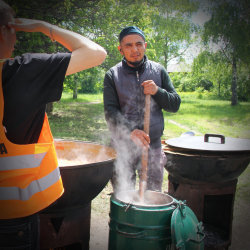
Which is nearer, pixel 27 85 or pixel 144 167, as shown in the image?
pixel 27 85

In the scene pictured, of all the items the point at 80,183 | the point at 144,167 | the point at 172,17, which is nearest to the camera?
the point at 80,183

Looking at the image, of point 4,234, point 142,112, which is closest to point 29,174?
point 4,234

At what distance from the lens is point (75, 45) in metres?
1.39

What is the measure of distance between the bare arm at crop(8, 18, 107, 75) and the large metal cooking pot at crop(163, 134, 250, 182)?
1659 mm

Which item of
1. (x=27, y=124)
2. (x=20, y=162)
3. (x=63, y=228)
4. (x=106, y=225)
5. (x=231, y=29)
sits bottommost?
(x=106, y=225)

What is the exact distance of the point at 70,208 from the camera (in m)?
2.24

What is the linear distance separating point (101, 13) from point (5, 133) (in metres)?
8.50

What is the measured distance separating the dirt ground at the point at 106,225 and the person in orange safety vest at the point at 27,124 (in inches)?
74.5

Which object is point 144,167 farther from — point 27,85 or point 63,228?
point 27,85

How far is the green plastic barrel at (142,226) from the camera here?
1.88m

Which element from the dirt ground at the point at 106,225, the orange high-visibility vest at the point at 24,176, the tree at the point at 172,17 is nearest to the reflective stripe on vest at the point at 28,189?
the orange high-visibility vest at the point at 24,176

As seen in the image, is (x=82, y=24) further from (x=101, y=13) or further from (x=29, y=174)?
(x=29, y=174)

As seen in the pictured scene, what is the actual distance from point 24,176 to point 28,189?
0.25 feet

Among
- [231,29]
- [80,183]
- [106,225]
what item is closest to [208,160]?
[80,183]
